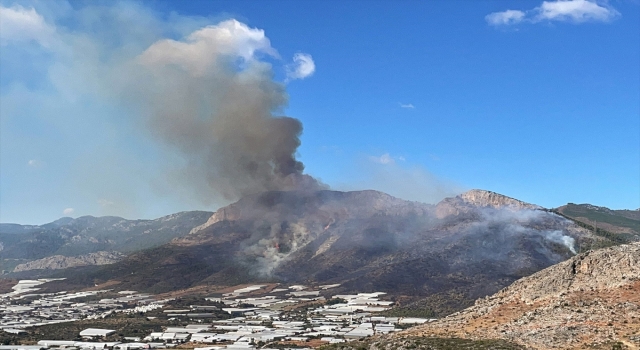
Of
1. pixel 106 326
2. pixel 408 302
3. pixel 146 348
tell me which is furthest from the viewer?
pixel 408 302

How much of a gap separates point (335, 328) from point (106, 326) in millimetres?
57736

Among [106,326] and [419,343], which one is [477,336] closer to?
[419,343]

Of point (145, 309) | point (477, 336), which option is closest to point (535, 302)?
point (477, 336)

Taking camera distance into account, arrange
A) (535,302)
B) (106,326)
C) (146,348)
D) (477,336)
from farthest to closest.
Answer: (106,326), (146,348), (535,302), (477,336)

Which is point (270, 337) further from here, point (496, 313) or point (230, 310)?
point (496, 313)

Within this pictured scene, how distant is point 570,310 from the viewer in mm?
53938

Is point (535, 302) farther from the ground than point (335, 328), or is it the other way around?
point (535, 302)

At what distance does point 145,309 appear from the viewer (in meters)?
177

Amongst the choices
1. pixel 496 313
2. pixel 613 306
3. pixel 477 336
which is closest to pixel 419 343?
pixel 477 336

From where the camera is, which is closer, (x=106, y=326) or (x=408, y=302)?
(x=106, y=326)

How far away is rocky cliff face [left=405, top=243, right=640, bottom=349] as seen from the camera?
159 feet

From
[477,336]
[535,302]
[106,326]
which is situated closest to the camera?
[477,336]

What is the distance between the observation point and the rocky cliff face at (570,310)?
159 ft

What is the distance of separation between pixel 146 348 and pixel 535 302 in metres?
78.0
